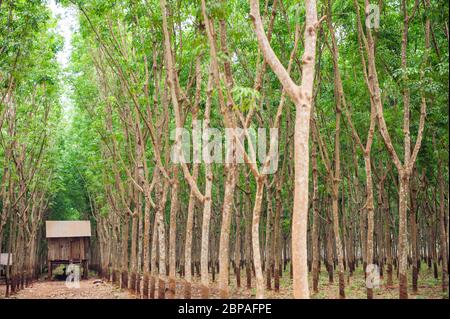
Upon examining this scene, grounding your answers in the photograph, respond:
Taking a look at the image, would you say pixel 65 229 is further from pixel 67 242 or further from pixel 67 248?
pixel 67 248

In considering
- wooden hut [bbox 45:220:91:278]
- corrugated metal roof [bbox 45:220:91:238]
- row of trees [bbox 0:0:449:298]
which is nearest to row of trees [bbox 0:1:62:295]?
row of trees [bbox 0:0:449:298]

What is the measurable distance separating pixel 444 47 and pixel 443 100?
2.82m

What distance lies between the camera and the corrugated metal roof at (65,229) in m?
37.7

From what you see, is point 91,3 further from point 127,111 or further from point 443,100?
point 443,100

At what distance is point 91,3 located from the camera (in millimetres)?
14906

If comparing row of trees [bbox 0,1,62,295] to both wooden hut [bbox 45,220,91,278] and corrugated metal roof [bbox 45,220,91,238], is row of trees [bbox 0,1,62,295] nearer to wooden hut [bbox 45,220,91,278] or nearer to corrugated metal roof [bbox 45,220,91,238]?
corrugated metal roof [bbox 45,220,91,238]

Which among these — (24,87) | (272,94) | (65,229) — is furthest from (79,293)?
(272,94)

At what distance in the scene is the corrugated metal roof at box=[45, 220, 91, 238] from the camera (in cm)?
3772

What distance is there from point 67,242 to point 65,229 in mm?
1747

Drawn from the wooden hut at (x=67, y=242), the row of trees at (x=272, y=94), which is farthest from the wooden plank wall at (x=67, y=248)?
the row of trees at (x=272, y=94)
